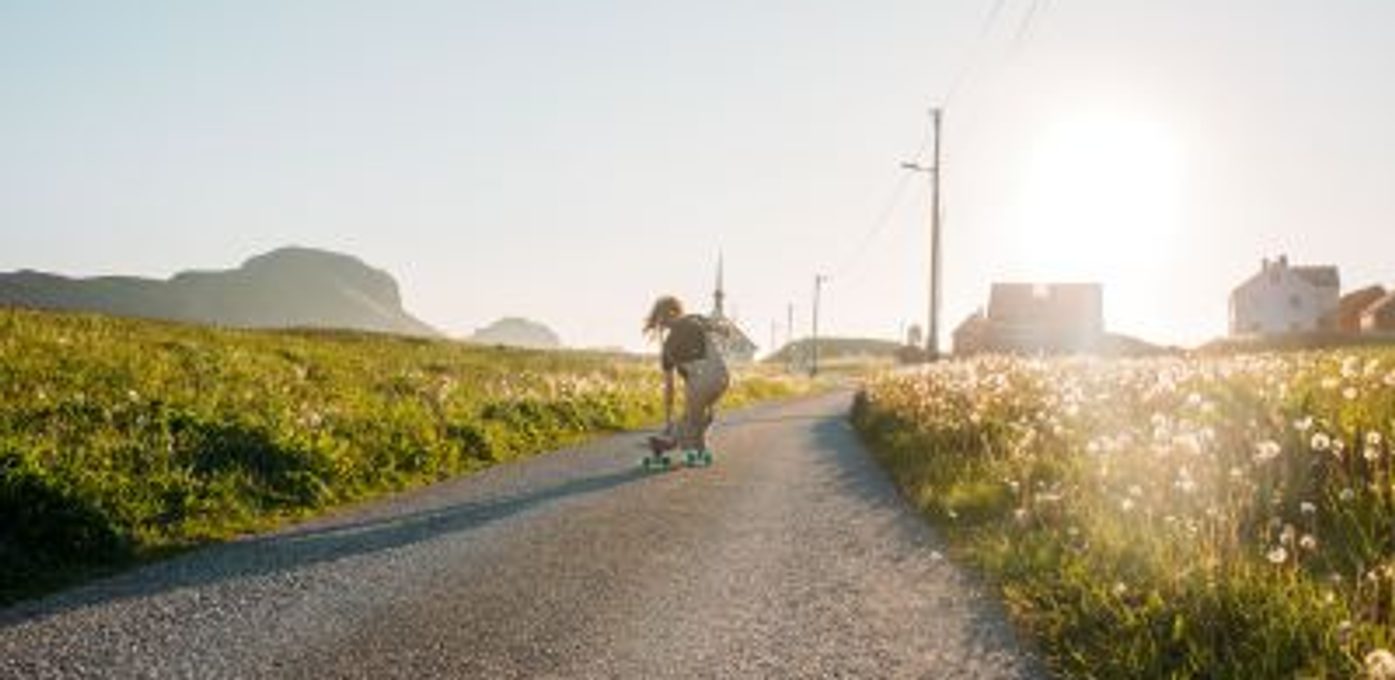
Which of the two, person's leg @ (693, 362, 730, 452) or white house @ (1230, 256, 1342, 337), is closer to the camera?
person's leg @ (693, 362, 730, 452)

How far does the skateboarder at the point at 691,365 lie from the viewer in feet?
62.2

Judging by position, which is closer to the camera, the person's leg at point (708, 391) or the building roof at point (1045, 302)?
the person's leg at point (708, 391)

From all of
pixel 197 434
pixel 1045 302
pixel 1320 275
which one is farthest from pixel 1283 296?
pixel 197 434

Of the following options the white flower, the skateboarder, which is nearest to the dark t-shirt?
the skateboarder

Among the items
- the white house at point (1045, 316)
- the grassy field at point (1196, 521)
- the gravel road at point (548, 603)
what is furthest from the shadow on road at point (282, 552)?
the white house at point (1045, 316)

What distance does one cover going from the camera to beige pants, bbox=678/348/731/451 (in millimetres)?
18922

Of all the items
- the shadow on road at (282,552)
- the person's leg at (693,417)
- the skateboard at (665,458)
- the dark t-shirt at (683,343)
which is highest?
the dark t-shirt at (683,343)

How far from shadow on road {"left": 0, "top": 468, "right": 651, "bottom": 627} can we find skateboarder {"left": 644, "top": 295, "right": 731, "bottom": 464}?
14.1ft

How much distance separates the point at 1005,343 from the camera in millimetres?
118750

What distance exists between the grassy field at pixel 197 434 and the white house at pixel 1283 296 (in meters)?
118

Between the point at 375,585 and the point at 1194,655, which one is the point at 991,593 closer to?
the point at 1194,655

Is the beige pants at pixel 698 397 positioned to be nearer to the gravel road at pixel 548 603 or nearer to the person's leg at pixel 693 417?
the person's leg at pixel 693 417

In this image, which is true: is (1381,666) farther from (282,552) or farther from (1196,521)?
(282,552)

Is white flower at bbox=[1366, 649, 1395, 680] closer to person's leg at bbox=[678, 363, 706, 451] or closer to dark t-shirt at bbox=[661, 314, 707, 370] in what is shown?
person's leg at bbox=[678, 363, 706, 451]
